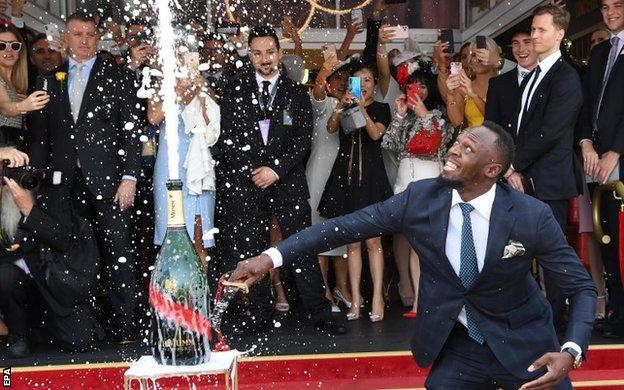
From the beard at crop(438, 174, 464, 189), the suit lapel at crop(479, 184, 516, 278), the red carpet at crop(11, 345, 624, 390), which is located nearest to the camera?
the suit lapel at crop(479, 184, 516, 278)

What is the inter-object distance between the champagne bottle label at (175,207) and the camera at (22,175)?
7.63 ft

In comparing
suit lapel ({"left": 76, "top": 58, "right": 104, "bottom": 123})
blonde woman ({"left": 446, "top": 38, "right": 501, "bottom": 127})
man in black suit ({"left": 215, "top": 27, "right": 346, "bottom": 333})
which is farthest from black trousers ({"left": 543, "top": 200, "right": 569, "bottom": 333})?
suit lapel ({"left": 76, "top": 58, "right": 104, "bottom": 123})

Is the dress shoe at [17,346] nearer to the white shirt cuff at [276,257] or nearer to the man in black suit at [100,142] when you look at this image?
the man in black suit at [100,142]

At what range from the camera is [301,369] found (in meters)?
5.21

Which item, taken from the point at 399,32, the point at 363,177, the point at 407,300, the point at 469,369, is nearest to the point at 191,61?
the point at 363,177

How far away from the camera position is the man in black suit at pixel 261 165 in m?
6.11

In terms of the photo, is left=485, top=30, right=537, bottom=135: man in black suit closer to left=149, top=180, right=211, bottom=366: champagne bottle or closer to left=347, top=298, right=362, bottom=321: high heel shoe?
left=347, top=298, right=362, bottom=321: high heel shoe

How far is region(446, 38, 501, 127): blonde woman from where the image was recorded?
6.26m

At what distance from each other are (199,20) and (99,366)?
8.91 ft

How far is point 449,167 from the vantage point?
3.64 metres

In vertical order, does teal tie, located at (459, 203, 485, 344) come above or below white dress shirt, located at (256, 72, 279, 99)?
below

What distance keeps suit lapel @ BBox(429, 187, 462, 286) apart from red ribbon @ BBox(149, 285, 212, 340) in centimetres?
93

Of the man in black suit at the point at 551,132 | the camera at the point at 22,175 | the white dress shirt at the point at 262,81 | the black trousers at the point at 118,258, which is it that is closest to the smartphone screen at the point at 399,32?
the white dress shirt at the point at 262,81

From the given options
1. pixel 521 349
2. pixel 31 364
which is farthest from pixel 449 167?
pixel 31 364
